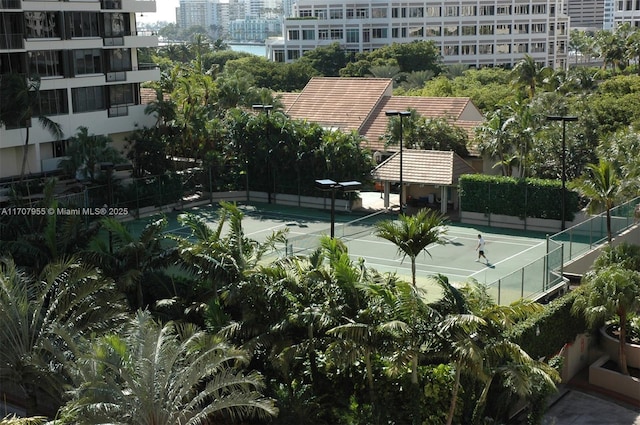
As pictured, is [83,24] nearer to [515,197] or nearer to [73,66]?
[73,66]

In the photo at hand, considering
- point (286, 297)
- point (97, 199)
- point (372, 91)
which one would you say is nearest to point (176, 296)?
point (286, 297)

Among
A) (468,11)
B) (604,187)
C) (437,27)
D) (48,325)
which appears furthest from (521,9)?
(48,325)

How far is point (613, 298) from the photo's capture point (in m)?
26.9

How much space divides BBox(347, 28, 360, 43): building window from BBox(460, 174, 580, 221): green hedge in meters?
95.9

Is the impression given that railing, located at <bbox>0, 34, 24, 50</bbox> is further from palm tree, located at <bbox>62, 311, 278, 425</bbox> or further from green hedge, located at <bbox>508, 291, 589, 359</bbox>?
green hedge, located at <bbox>508, 291, 589, 359</bbox>

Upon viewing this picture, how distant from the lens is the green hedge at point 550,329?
2592cm

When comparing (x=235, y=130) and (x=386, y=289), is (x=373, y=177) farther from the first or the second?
(x=386, y=289)

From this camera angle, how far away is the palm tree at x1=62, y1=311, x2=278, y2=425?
1817 centimetres

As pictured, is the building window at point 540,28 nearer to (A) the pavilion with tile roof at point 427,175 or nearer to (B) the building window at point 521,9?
(B) the building window at point 521,9

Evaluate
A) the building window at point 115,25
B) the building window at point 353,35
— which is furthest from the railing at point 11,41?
the building window at point 353,35

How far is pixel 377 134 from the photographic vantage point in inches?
2210

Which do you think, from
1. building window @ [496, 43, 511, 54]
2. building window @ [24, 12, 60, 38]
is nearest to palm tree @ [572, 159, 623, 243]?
building window @ [24, 12, 60, 38]

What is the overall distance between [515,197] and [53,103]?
2457 centimetres

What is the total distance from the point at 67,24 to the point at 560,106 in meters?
28.0
